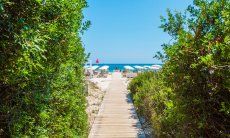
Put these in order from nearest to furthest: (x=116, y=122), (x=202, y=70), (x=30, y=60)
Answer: (x=30, y=60) → (x=202, y=70) → (x=116, y=122)

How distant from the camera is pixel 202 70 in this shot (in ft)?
15.5

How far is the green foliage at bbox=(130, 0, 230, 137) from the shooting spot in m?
4.69

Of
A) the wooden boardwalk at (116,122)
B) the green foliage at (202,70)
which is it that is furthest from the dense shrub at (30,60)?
the wooden boardwalk at (116,122)

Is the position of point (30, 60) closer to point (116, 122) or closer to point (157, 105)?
point (157, 105)

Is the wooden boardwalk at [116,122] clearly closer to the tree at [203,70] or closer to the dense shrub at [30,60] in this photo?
the dense shrub at [30,60]

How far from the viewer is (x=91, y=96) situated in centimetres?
2272

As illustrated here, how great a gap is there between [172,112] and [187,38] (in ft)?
3.78

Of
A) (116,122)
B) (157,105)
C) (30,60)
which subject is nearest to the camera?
(30,60)

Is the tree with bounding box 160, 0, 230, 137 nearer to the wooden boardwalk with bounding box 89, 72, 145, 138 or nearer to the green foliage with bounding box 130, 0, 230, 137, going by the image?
the green foliage with bounding box 130, 0, 230, 137

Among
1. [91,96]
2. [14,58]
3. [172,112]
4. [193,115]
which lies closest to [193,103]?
[193,115]

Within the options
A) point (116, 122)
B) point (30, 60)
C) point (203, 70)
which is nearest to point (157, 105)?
point (116, 122)

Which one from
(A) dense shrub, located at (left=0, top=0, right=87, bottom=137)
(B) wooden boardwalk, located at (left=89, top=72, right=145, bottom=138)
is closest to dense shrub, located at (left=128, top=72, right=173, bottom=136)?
(B) wooden boardwalk, located at (left=89, top=72, right=145, bottom=138)

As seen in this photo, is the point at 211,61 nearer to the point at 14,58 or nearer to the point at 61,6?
the point at 61,6

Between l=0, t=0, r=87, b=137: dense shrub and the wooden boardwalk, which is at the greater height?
l=0, t=0, r=87, b=137: dense shrub
